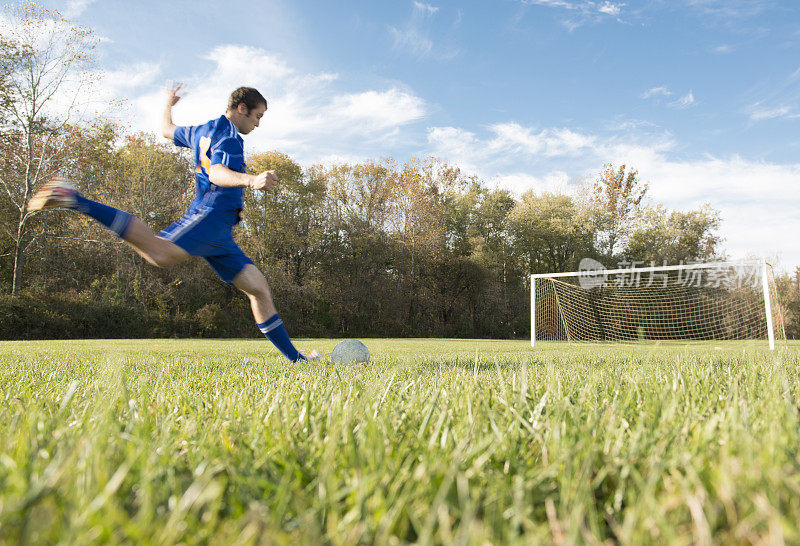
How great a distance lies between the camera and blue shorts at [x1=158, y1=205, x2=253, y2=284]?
401 cm

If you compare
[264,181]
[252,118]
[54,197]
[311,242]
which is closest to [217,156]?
[252,118]

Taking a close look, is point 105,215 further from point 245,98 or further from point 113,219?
point 245,98

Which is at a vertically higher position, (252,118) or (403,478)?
(252,118)

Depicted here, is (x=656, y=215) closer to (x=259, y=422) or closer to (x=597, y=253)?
(x=597, y=253)

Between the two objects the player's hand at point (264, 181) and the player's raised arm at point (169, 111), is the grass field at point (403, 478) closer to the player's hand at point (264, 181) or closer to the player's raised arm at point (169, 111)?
the player's hand at point (264, 181)

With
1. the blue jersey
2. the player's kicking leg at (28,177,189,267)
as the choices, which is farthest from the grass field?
the blue jersey

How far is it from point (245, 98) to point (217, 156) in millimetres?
659

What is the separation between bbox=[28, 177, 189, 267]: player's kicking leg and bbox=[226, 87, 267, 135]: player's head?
3.96 feet

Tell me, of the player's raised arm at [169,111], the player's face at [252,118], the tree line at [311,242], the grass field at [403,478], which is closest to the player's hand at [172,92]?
the player's raised arm at [169,111]

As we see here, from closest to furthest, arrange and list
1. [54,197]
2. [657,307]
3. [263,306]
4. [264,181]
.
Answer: [264,181], [54,197], [263,306], [657,307]

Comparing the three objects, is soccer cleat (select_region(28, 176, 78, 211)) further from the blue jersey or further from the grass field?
the grass field

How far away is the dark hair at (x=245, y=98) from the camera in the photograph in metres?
4.29

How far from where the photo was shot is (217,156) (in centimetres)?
399

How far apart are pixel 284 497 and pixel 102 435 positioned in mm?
544
